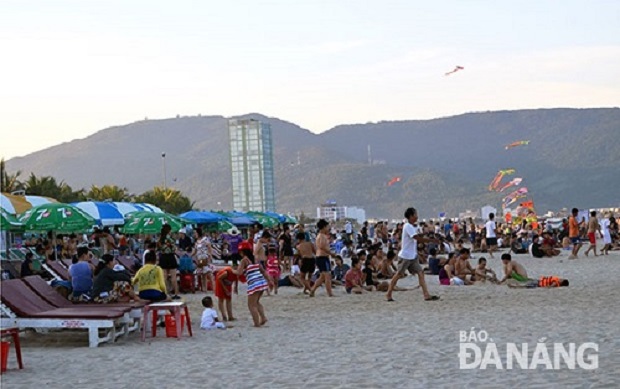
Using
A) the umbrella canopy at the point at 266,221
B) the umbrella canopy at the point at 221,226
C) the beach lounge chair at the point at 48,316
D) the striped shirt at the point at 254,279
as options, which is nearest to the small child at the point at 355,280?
the striped shirt at the point at 254,279

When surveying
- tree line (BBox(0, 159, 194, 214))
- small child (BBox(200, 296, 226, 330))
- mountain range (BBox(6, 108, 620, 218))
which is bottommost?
small child (BBox(200, 296, 226, 330))

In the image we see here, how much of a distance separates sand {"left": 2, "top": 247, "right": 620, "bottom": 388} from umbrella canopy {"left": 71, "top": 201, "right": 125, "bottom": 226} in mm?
11732

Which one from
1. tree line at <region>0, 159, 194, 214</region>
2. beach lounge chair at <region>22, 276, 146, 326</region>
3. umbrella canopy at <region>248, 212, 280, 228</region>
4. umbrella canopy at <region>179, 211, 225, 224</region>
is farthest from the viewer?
tree line at <region>0, 159, 194, 214</region>

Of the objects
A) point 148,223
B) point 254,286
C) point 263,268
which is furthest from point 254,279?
point 148,223

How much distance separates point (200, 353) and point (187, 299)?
8.41 metres

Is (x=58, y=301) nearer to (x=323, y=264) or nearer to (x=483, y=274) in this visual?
(x=323, y=264)

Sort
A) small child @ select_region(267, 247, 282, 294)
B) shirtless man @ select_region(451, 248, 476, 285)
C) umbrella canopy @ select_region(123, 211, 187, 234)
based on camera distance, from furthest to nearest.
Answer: umbrella canopy @ select_region(123, 211, 187, 234), shirtless man @ select_region(451, 248, 476, 285), small child @ select_region(267, 247, 282, 294)

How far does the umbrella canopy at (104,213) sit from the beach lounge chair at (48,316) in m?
15.2

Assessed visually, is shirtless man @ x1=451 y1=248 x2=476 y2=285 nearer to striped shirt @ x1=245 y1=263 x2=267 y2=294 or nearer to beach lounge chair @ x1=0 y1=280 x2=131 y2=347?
striped shirt @ x1=245 y1=263 x2=267 y2=294

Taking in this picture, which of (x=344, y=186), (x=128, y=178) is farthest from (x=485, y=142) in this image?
(x=128, y=178)

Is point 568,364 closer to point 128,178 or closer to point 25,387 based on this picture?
point 25,387

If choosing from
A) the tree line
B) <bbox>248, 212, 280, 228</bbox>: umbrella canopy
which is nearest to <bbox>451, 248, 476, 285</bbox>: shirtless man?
the tree line

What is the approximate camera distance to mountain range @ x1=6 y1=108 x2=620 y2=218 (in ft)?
494

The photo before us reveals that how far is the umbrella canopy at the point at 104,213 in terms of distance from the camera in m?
27.3
